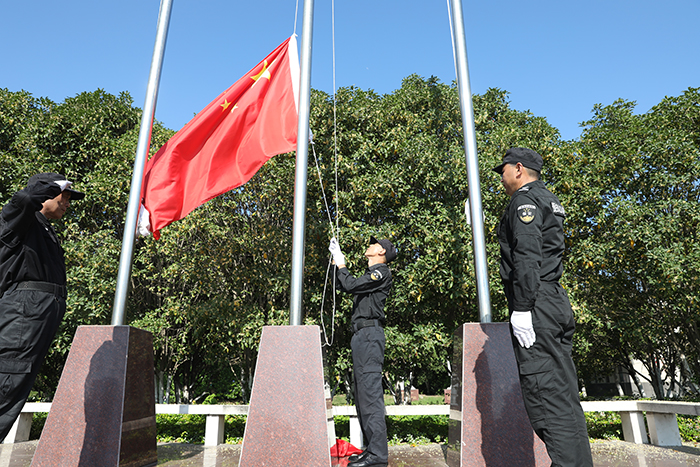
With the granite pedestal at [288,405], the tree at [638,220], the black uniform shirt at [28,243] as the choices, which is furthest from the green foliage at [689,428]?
the black uniform shirt at [28,243]

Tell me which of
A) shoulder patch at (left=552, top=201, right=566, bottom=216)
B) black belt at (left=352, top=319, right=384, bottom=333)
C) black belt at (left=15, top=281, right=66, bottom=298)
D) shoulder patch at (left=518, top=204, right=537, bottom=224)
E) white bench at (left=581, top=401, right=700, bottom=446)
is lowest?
white bench at (left=581, top=401, right=700, bottom=446)

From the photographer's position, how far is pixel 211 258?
10094 mm

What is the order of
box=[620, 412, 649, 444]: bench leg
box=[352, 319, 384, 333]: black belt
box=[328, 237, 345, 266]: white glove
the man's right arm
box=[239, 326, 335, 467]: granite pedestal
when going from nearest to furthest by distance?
the man's right arm < box=[239, 326, 335, 467]: granite pedestal < box=[352, 319, 384, 333]: black belt < box=[328, 237, 345, 266]: white glove < box=[620, 412, 649, 444]: bench leg

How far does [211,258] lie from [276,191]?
2.02m

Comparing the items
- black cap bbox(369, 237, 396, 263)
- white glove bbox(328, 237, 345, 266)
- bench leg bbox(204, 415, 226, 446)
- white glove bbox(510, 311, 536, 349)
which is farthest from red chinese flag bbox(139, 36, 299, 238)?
white glove bbox(510, 311, 536, 349)

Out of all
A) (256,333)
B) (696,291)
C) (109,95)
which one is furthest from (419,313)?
(109,95)

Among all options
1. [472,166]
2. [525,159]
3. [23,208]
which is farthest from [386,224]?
[23,208]

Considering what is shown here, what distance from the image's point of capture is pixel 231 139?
19.3 ft

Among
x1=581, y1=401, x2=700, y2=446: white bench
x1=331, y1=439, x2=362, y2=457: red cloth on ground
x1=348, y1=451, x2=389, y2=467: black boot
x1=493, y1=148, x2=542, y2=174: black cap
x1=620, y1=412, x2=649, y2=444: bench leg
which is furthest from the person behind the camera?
x1=620, y1=412, x2=649, y2=444: bench leg

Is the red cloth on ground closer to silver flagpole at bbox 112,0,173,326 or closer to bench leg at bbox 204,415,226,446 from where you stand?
bench leg at bbox 204,415,226,446

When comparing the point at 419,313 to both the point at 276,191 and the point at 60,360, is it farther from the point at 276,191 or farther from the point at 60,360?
the point at 60,360

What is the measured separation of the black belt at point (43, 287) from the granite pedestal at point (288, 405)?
164cm

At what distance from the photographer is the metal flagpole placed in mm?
4652

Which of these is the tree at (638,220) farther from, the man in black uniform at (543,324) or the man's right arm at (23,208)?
the man's right arm at (23,208)
